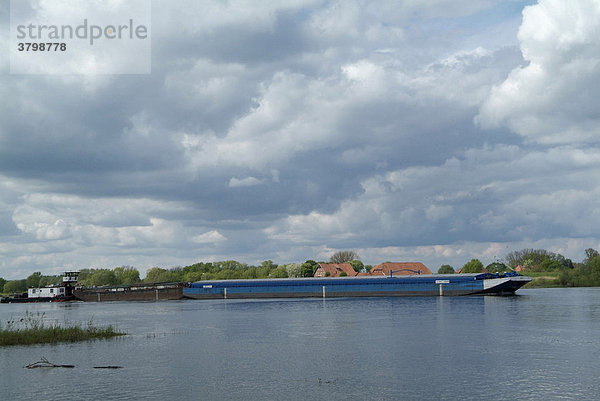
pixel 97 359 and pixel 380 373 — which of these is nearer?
pixel 380 373

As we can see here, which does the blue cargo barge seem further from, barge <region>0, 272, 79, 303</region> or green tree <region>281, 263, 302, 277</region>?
green tree <region>281, 263, 302, 277</region>

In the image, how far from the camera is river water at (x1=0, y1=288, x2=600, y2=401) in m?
29.2

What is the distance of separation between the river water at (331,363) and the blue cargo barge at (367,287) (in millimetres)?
51849

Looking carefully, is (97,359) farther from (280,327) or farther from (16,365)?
(280,327)

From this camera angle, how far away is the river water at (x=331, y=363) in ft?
95.8

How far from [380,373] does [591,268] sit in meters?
155

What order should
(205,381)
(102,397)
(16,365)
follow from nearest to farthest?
(102,397) < (205,381) < (16,365)

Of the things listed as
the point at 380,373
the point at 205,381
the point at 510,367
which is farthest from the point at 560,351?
the point at 205,381

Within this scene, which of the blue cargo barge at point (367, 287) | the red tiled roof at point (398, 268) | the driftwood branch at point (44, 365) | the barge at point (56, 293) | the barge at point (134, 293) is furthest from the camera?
the red tiled roof at point (398, 268)

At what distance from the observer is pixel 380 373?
110 feet

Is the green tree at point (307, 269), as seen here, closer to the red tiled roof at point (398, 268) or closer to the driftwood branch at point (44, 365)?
the red tiled roof at point (398, 268)

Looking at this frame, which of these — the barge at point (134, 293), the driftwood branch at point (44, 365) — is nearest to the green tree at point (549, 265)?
the barge at point (134, 293)

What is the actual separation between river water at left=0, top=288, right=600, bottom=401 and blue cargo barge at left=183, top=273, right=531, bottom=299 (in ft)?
170

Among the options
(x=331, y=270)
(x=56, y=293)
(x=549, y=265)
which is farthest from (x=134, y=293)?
(x=549, y=265)
